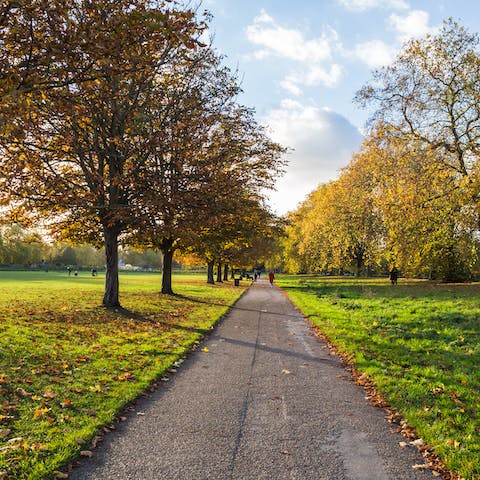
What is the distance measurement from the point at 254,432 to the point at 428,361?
214 inches

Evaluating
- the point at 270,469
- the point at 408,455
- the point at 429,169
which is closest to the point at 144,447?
the point at 270,469

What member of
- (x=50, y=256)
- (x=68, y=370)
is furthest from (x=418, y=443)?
(x=50, y=256)

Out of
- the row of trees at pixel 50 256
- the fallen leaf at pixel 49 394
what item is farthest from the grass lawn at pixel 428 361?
the row of trees at pixel 50 256

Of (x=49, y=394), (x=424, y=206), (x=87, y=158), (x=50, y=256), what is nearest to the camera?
(x=49, y=394)

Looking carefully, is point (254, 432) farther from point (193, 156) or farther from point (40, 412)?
point (193, 156)

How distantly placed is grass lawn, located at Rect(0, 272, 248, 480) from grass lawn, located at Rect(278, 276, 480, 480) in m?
4.01

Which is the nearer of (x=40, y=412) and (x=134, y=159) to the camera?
(x=40, y=412)

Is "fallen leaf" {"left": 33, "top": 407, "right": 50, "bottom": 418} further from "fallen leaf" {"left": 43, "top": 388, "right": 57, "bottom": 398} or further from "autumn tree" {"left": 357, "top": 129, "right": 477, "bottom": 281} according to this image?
"autumn tree" {"left": 357, "top": 129, "right": 477, "bottom": 281}

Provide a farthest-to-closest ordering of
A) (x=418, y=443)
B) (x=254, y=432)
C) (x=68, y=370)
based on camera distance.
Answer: (x=68, y=370) < (x=254, y=432) < (x=418, y=443)

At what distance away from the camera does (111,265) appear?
16.7m

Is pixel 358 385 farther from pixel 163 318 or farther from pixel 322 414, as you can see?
pixel 163 318

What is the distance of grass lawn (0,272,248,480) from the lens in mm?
4492

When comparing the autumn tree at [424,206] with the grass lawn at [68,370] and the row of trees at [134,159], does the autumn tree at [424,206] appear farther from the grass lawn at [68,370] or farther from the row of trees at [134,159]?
the grass lawn at [68,370]

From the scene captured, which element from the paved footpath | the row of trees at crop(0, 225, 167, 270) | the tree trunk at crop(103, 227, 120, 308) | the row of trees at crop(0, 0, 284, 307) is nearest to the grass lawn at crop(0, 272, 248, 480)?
the paved footpath
